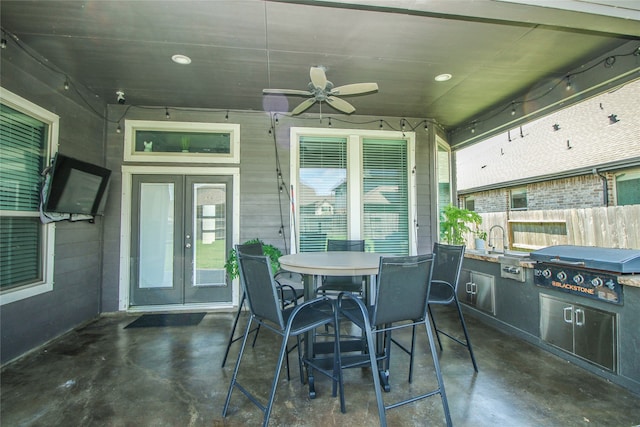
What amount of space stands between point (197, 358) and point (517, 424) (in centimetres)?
270

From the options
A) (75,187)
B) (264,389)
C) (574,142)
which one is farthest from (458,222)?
(75,187)

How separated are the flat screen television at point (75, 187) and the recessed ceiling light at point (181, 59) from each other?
1650mm

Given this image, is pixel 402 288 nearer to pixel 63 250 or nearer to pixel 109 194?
pixel 63 250

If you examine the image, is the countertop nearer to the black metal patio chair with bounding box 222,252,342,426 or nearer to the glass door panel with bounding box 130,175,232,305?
the black metal patio chair with bounding box 222,252,342,426

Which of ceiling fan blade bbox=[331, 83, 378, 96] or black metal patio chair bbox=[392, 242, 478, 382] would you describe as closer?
black metal patio chair bbox=[392, 242, 478, 382]

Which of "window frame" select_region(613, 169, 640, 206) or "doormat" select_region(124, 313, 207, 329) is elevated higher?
"window frame" select_region(613, 169, 640, 206)

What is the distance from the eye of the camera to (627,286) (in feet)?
7.26

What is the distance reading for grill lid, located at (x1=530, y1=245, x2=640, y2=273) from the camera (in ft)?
7.22

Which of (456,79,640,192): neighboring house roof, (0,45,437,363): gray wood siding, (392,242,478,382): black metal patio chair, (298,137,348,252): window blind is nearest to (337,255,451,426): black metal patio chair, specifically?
(392,242,478,382): black metal patio chair

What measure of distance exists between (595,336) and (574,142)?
12.1ft

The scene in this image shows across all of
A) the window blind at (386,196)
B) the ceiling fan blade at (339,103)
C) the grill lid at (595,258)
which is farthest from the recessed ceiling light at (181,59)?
the grill lid at (595,258)

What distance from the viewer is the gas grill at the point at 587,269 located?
2.25m

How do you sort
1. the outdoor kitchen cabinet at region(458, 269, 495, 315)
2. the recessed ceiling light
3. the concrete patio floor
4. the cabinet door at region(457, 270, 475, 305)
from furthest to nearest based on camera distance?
the cabinet door at region(457, 270, 475, 305) < the outdoor kitchen cabinet at region(458, 269, 495, 315) < the recessed ceiling light < the concrete patio floor

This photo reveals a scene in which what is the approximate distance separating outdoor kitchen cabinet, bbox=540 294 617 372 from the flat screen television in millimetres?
5358
